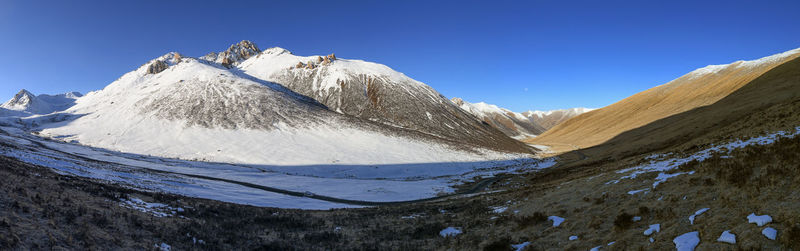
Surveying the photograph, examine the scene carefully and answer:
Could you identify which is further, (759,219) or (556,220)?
(556,220)

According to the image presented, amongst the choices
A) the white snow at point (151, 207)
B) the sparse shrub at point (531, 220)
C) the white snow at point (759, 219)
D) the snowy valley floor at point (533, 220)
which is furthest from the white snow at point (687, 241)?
the white snow at point (151, 207)

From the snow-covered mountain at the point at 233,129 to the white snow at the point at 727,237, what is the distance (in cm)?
7472

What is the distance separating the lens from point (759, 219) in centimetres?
732

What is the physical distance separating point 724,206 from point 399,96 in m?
156

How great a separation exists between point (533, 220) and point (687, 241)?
21.2 feet

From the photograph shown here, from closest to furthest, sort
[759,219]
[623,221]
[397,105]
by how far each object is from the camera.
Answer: [759,219], [623,221], [397,105]

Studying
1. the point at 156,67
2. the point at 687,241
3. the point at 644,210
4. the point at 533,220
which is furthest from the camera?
the point at 156,67

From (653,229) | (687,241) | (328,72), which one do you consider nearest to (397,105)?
(328,72)

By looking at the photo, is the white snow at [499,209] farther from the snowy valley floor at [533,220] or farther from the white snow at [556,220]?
the white snow at [556,220]

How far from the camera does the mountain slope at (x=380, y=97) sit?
136750 mm

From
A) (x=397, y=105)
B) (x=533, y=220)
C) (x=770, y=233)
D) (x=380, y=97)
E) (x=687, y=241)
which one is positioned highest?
(x=380, y=97)

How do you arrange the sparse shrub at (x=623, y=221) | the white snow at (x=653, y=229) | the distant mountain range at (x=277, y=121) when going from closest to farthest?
1. the white snow at (x=653, y=229)
2. the sparse shrub at (x=623, y=221)
3. the distant mountain range at (x=277, y=121)

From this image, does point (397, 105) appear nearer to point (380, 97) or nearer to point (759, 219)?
point (380, 97)

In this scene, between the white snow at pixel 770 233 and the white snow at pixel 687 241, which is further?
the white snow at pixel 687 241
